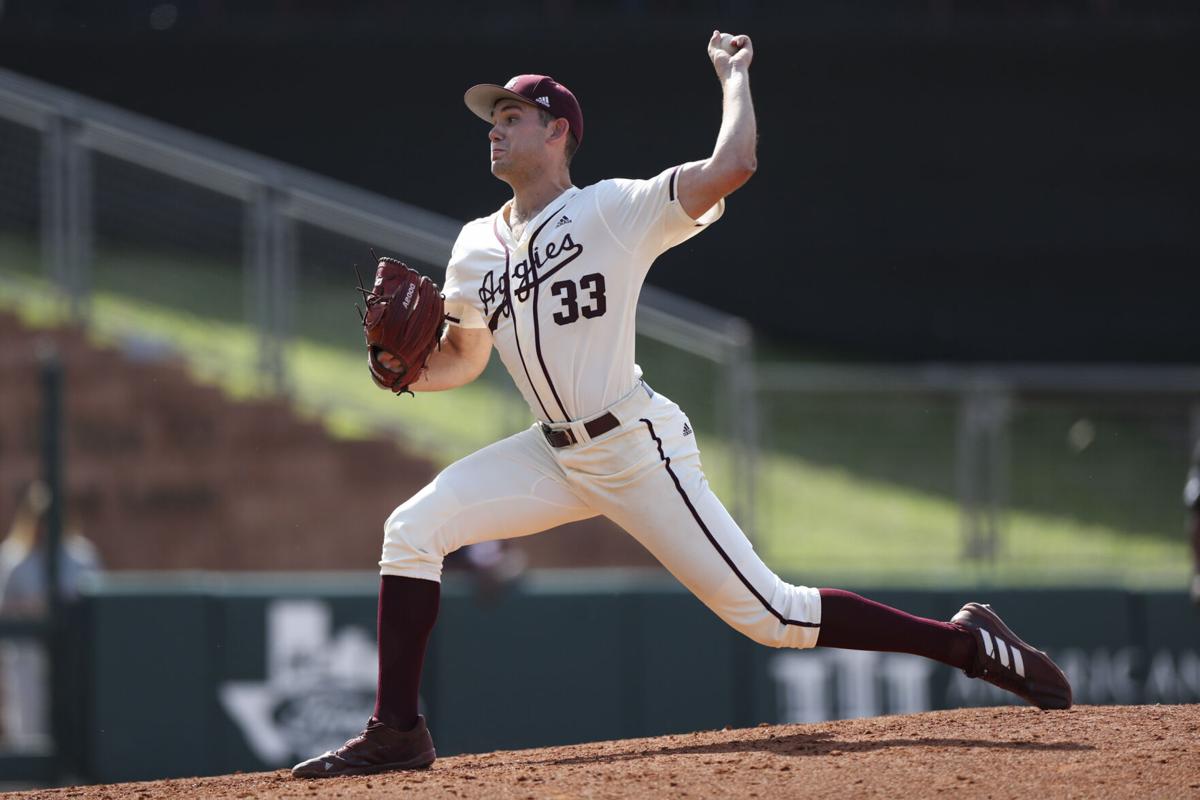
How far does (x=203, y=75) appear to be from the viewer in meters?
15.7

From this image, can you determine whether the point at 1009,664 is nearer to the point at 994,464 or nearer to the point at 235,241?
the point at 994,464

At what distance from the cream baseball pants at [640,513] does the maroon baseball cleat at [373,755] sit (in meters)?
0.46

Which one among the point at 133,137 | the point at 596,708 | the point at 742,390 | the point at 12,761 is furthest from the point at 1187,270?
the point at 12,761

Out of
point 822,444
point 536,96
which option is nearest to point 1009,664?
point 536,96

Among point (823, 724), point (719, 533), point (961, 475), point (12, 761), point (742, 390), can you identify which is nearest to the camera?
point (719, 533)

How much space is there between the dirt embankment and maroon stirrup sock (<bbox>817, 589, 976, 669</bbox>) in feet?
20.4

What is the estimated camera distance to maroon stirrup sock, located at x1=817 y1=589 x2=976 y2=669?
5.05 m

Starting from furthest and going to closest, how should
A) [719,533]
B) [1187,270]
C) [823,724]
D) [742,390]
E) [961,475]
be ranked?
1. [1187,270]
2. [961,475]
3. [742,390]
4. [823,724]
5. [719,533]

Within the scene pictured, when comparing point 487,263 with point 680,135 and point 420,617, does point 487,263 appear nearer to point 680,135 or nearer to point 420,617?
point 420,617

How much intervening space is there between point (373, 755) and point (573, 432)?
1.10m

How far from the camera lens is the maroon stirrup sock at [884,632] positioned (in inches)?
199

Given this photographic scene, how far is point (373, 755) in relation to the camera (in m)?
4.96

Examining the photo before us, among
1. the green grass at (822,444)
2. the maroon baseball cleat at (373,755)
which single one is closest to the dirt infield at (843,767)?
the maroon baseball cleat at (373,755)

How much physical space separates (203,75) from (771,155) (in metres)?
5.30
